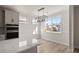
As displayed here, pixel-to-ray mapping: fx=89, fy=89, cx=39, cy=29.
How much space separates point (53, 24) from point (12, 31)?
661 mm

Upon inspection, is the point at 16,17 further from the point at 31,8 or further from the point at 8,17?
the point at 31,8

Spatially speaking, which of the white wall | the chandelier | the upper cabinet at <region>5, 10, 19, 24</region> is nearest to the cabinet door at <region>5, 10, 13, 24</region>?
the upper cabinet at <region>5, 10, 19, 24</region>

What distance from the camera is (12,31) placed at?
1414 mm

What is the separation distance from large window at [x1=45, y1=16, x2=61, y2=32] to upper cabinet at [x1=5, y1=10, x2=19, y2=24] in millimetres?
471

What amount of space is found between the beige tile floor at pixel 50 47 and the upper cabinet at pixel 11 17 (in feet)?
1.64

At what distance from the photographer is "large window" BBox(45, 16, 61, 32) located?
1405 millimetres

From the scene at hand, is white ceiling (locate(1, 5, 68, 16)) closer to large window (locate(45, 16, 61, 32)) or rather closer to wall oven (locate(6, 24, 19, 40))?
large window (locate(45, 16, 61, 32))

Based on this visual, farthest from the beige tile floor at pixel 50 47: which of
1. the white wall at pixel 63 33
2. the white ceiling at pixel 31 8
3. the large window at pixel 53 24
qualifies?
Answer: the white ceiling at pixel 31 8

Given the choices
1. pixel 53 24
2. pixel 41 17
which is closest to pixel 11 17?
pixel 41 17

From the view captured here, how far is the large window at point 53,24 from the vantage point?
1.41 metres
